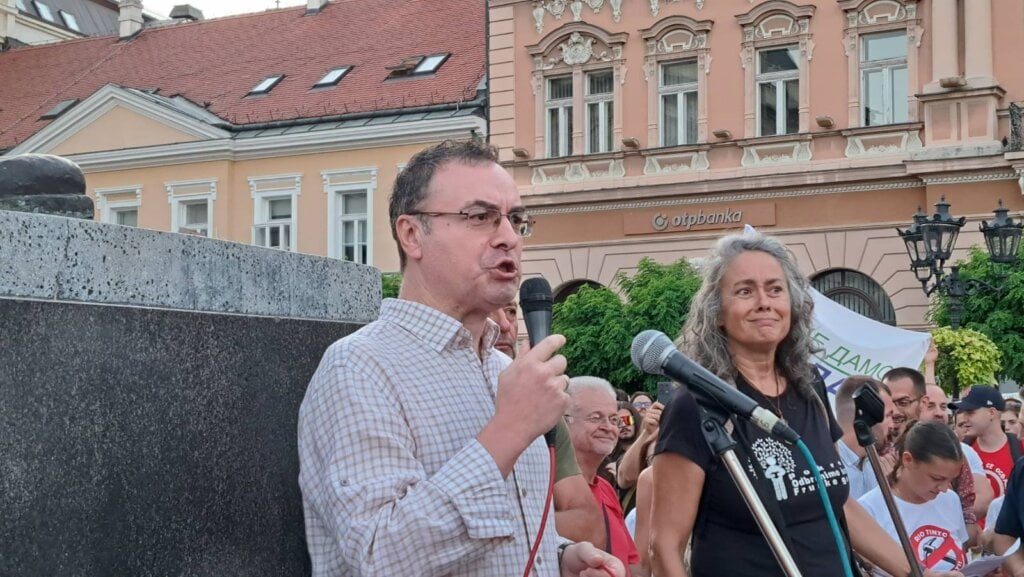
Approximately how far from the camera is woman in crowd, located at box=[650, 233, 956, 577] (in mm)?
3877

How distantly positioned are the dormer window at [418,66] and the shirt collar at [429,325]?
29.4 m

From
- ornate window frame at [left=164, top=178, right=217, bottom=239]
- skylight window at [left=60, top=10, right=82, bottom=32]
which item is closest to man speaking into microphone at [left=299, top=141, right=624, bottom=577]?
ornate window frame at [left=164, top=178, right=217, bottom=239]

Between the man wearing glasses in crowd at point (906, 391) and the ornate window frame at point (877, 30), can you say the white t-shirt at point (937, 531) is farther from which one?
the ornate window frame at point (877, 30)

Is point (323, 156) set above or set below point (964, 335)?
above

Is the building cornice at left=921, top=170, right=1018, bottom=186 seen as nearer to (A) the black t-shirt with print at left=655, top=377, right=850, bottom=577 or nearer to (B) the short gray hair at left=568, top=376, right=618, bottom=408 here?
(B) the short gray hair at left=568, top=376, right=618, bottom=408

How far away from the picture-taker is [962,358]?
52.3ft

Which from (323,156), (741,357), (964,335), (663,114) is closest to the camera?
(741,357)

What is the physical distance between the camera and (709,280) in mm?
4297

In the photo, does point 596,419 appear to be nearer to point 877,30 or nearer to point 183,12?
point 877,30

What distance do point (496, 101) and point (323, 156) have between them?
5.14 m

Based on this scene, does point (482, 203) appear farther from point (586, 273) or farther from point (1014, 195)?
point (586, 273)

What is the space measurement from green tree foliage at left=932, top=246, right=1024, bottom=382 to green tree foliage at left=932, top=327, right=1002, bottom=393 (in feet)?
12.2

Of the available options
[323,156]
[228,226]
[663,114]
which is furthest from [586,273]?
[228,226]

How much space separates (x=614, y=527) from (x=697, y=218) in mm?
20479
